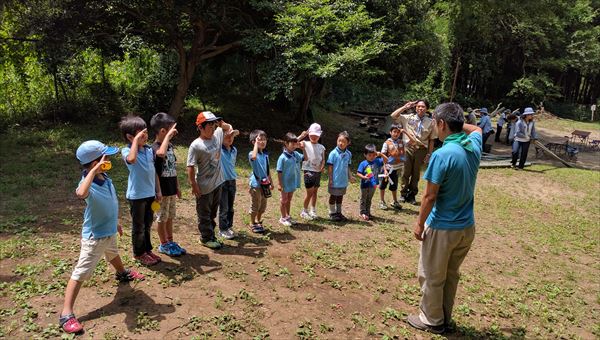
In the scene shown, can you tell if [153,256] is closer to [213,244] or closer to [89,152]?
[213,244]

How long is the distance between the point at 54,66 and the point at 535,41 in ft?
98.7

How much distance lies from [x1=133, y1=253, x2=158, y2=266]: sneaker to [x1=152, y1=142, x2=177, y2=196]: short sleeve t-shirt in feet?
2.47

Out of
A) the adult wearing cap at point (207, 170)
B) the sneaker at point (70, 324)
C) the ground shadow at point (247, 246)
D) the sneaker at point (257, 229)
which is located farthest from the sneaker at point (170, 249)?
the sneaker at point (70, 324)

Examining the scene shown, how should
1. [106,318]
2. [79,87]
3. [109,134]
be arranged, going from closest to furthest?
[106,318], [109,134], [79,87]

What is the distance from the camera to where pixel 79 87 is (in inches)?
582

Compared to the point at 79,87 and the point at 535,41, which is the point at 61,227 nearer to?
the point at 79,87

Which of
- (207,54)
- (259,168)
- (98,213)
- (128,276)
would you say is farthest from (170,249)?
(207,54)

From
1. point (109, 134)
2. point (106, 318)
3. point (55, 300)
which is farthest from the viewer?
point (109, 134)

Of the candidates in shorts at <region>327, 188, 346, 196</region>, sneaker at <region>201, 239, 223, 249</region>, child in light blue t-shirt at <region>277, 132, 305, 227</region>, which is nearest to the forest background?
shorts at <region>327, 188, 346, 196</region>

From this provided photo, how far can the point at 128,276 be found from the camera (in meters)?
4.72

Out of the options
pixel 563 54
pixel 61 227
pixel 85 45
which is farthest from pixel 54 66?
pixel 563 54

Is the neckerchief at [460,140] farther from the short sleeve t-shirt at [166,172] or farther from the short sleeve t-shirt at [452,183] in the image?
→ the short sleeve t-shirt at [166,172]

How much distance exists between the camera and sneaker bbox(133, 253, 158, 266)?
5.11m

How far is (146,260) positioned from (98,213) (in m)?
1.22
